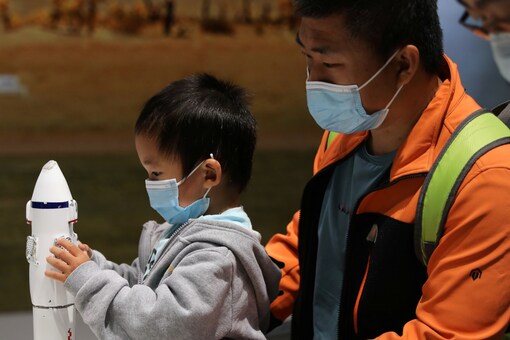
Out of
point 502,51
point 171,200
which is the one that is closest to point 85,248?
point 171,200

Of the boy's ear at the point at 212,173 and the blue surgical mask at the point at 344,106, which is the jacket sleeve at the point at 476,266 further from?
the boy's ear at the point at 212,173

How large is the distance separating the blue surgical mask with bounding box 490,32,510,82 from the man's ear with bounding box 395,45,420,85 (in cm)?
98

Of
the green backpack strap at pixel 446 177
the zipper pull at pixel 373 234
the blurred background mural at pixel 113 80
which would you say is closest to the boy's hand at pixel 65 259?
the zipper pull at pixel 373 234

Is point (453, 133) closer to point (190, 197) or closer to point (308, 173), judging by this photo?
point (190, 197)

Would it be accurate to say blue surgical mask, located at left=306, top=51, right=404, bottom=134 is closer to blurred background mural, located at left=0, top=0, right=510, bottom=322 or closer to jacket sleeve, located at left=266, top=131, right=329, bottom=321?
jacket sleeve, located at left=266, top=131, right=329, bottom=321

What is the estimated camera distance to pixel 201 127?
201 cm

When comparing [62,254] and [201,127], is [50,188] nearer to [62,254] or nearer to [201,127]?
[62,254]

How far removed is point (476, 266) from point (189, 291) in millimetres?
586

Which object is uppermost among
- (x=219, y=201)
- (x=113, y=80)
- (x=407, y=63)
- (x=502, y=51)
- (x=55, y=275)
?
(x=407, y=63)

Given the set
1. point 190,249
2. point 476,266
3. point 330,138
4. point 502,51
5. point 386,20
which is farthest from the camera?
point 502,51

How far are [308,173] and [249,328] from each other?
4464mm

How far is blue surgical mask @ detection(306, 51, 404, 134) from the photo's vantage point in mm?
1818

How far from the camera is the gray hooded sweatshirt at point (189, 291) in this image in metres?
1.80

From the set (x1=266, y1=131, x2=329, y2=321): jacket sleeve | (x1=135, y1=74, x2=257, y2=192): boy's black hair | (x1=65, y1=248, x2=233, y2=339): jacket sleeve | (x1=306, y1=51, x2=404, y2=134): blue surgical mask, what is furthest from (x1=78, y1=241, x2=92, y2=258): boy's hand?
(x1=306, y1=51, x2=404, y2=134): blue surgical mask
